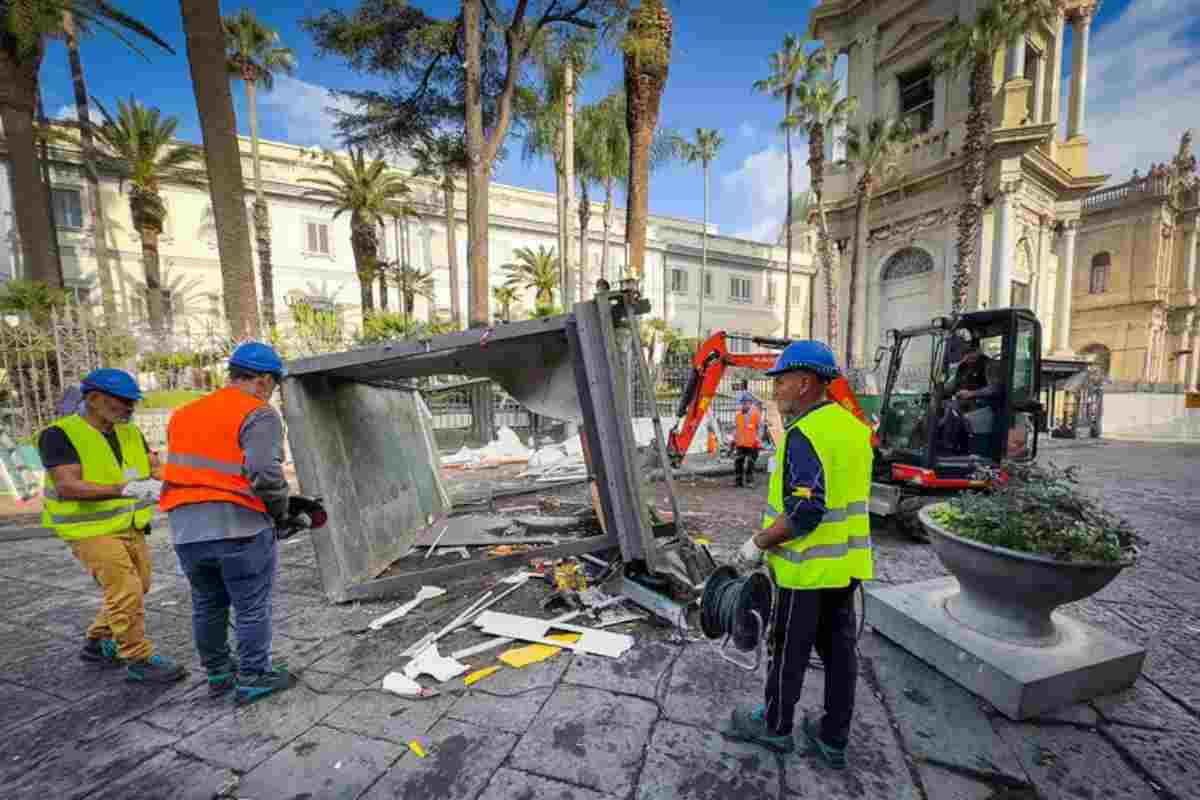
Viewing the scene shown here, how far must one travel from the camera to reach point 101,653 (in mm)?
3102

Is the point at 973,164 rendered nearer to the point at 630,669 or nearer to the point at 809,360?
the point at 809,360

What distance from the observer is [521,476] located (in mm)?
9016

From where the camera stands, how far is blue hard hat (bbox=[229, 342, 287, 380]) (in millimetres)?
2650

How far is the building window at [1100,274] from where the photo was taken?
31531 mm

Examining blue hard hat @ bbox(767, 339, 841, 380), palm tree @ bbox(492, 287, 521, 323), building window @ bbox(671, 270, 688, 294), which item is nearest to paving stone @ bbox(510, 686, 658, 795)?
blue hard hat @ bbox(767, 339, 841, 380)

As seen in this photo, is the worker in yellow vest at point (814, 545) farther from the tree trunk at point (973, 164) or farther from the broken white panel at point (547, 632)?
the tree trunk at point (973, 164)

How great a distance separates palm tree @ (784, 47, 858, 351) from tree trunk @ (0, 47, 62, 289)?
24230 mm

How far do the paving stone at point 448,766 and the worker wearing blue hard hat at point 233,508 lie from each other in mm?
1076

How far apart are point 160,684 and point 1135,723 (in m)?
5.23

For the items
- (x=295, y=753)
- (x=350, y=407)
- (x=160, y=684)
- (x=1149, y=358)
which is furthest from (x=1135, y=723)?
(x=1149, y=358)

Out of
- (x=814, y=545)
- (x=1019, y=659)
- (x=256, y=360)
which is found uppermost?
(x=256, y=360)

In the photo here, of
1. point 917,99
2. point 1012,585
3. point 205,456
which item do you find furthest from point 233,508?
point 917,99

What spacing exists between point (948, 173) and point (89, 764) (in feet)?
83.0

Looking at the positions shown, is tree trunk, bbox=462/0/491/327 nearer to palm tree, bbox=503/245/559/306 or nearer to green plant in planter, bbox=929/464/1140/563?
green plant in planter, bbox=929/464/1140/563
